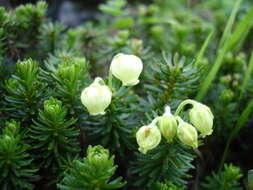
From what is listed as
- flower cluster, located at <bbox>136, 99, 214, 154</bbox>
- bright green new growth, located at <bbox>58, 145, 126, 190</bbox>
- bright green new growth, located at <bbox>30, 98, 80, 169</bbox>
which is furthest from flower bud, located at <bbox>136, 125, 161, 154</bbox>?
bright green new growth, located at <bbox>30, 98, 80, 169</bbox>

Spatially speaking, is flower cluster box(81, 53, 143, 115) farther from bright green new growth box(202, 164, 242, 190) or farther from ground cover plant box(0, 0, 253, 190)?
bright green new growth box(202, 164, 242, 190)

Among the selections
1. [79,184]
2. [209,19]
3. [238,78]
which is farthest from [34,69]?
[209,19]

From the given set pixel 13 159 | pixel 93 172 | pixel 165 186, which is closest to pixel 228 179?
pixel 165 186

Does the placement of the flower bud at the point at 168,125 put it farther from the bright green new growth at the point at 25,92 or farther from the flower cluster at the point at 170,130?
the bright green new growth at the point at 25,92

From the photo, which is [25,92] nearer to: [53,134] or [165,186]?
[53,134]

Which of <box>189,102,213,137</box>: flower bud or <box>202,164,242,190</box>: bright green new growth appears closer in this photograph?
<box>189,102,213,137</box>: flower bud

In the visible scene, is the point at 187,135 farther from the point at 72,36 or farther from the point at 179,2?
the point at 179,2
